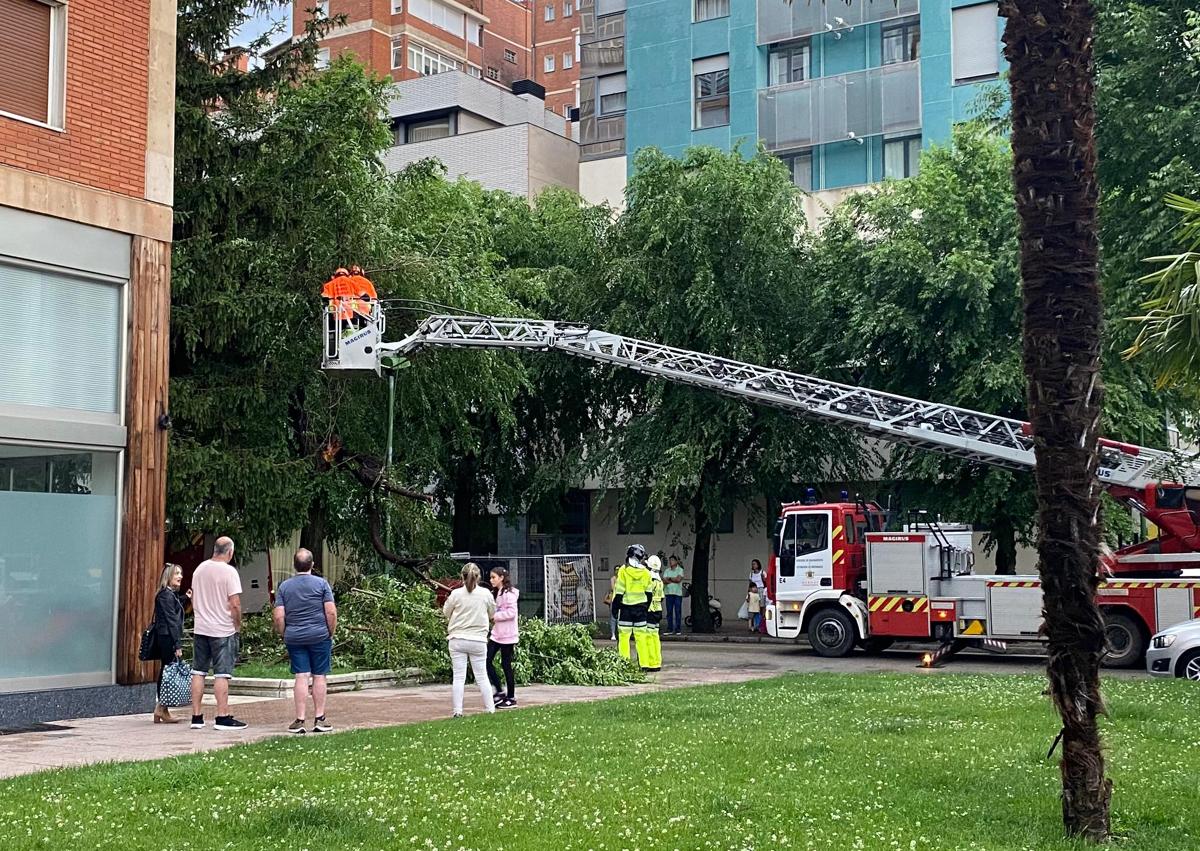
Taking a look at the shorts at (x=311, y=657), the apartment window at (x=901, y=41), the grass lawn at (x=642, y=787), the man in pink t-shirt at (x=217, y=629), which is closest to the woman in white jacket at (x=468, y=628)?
the grass lawn at (x=642, y=787)

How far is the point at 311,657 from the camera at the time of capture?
42.5 ft

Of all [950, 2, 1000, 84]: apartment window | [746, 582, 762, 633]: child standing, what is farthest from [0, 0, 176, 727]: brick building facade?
[950, 2, 1000, 84]: apartment window

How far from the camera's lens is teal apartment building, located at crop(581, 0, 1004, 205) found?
39.6 meters

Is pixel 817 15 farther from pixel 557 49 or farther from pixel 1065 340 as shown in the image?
pixel 557 49

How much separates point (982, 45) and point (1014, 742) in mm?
32349

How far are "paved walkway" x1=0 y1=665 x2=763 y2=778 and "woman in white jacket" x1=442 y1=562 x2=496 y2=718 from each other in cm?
53

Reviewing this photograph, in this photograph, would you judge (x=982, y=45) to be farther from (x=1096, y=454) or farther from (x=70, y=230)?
(x=1096, y=454)

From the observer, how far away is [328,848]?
283 inches

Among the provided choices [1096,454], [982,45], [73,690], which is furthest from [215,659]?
[982,45]

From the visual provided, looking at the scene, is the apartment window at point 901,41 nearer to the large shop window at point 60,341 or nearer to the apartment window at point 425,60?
the large shop window at point 60,341

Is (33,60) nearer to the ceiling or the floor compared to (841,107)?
nearer to the floor

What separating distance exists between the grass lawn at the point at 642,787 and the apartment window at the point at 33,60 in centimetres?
724

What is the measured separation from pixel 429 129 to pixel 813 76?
65.6 feet

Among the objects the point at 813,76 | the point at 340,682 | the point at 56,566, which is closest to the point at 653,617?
the point at 340,682
